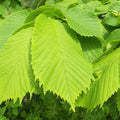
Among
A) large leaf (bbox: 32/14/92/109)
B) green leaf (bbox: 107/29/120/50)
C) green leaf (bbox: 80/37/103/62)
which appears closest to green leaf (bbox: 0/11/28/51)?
large leaf (bbox: 32/14/92/109)

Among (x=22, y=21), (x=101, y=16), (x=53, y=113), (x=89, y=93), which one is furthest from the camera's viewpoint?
(x=53, y=113)

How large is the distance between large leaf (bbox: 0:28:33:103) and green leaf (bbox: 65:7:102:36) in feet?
0.66

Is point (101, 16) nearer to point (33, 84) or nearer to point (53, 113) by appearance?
point (33, 84)

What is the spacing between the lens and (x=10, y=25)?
0.77 meters

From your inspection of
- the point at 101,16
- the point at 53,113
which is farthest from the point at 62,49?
the point at 53,113

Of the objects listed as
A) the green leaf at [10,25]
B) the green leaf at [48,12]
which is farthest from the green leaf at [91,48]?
the green leaf at [10,25]

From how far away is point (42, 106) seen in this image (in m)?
2.38

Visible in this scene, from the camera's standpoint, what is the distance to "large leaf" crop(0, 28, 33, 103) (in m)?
0.55

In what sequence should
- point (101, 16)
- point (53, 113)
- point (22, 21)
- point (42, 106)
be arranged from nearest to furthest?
point (22, 21) < point (101, 16) < point (53, 113) < point (42, 106)

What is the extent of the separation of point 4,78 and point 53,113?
1.73 meters

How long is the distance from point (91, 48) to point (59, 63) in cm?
20

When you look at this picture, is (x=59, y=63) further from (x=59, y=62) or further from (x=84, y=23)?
(x=84, y=23)

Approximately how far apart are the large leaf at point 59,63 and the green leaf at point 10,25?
166 mm

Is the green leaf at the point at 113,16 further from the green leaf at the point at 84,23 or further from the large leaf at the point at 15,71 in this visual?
the large leaf at the point at 15,71
